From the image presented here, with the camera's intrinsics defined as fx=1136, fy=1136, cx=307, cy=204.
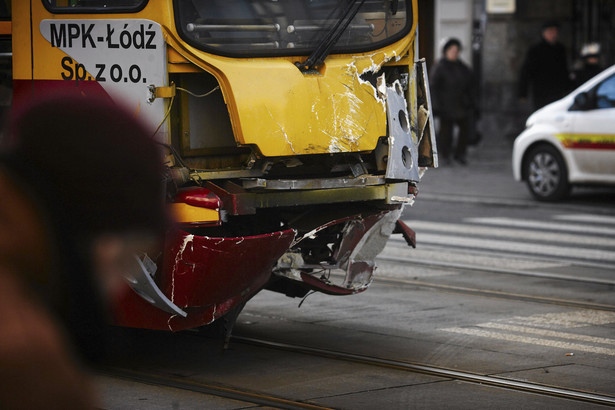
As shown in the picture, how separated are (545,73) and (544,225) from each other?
Answer: 6.75m

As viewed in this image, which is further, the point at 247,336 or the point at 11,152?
the point at 247,336

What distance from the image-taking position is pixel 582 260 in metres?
9.77

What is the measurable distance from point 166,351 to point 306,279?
0.95 meters

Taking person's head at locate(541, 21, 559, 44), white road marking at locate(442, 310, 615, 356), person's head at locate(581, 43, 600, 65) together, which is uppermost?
person's head at locate(541, 21, 559, 44)

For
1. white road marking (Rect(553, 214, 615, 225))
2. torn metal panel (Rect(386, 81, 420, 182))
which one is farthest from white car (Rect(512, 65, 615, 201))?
torn metal panel (Rect(386, 81, 420, 182))

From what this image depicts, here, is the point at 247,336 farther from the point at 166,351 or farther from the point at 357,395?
the point at 357,395

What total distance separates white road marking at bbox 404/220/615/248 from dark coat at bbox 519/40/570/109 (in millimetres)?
6809

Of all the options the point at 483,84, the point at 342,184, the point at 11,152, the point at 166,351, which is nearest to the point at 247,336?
the point at 166,351

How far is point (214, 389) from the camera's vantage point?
5457mm

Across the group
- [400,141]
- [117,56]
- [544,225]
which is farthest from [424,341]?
[544,225]

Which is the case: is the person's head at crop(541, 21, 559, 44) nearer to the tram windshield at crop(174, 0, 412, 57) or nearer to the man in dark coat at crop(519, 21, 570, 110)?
the man in dark coat at crop(519, 21, 570, 110)

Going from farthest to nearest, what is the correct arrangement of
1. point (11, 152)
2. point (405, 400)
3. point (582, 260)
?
1. point (582, 260)
2. point (405, 400)
3. point (11, 152)

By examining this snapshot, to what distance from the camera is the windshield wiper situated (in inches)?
227

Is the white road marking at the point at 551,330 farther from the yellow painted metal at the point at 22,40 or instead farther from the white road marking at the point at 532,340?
the yellow painted metal at the point at 22,40
